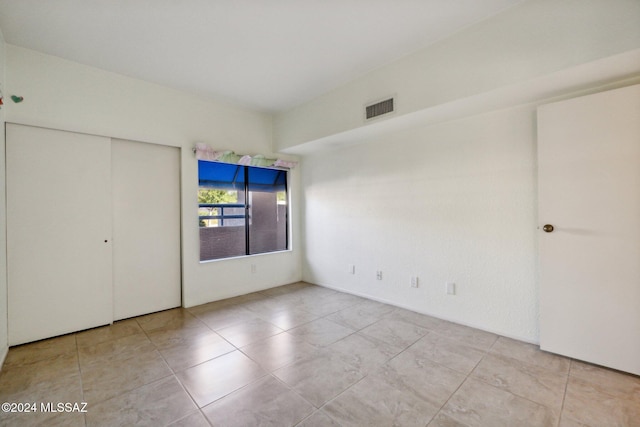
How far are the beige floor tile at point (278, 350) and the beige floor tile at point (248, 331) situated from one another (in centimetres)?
10

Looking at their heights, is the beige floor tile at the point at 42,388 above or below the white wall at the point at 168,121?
below

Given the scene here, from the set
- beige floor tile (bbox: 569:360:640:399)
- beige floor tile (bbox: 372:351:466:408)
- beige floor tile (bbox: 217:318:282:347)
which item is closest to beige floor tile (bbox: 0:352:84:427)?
beige floor tile (bbox: 217:318:282:347)

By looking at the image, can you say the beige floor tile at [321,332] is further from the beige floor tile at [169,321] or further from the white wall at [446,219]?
the beige floor tile at [169,321]

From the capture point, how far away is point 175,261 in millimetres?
3574

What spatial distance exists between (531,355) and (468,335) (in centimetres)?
51

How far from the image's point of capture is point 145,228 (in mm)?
3338

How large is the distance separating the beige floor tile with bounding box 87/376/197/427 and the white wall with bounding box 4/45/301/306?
1.77 meters

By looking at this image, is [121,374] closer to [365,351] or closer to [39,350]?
[39,350]

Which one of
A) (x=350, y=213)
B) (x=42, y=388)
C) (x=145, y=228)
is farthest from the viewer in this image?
(x=350, y=213)

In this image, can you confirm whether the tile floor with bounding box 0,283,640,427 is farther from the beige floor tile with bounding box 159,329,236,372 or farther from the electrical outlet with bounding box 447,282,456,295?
the electrical outlet with bounding box 447,282,456,295

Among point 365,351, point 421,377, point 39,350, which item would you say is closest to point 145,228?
point 39,350

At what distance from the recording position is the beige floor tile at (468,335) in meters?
2.53

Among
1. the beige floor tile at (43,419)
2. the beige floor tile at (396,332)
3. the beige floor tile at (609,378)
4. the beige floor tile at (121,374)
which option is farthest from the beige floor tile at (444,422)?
the beige floor tile at (43,419)

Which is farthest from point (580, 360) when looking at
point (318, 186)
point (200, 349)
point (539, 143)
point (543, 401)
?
point (318, 186)
